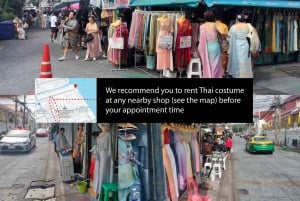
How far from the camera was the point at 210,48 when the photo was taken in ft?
9.57

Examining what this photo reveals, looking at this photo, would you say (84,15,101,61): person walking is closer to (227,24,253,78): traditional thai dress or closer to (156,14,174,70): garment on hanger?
(156,14,174,70): garment on hanger

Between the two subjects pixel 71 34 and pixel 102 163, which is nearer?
pixel 102 163

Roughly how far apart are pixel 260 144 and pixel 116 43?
159 centimetres

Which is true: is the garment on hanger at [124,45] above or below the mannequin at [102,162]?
above

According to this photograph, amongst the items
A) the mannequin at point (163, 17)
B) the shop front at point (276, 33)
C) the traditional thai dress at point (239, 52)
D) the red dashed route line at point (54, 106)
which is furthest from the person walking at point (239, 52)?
the red dashed route line at point (54, 106)

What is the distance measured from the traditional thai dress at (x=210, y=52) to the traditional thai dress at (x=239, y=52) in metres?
0.10

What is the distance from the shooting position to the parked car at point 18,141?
222 centimetres

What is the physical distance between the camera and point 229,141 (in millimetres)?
2336

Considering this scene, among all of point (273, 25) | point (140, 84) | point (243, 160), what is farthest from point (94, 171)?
point (273, 25)

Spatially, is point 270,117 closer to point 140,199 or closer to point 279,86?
point 279,86

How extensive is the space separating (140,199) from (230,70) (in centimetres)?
106

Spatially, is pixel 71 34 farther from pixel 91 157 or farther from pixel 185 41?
pixel 91 157

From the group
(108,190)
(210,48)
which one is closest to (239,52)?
(210,48)

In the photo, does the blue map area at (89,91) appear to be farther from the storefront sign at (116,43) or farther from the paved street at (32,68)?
the storefront sign at (116,43)
